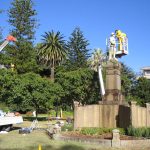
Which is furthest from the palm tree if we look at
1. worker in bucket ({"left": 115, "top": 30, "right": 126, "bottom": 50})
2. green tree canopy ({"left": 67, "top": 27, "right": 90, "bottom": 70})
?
worker in bucket ({"left": 115, "top": 30, "right": 126, "bottom": 50})

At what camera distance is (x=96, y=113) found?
93.9 feet

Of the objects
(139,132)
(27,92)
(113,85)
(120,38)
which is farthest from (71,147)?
(27,92)

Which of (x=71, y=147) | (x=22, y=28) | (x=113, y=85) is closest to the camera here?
(x=71, y=147)

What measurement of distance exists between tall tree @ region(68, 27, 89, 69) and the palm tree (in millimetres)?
3438

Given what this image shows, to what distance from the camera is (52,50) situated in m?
74.2

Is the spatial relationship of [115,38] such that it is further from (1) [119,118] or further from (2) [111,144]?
(2) [111,144]

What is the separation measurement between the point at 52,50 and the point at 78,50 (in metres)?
7.35

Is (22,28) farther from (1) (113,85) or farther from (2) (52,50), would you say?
(1) (113,85)

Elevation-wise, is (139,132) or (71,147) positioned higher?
(139,132)

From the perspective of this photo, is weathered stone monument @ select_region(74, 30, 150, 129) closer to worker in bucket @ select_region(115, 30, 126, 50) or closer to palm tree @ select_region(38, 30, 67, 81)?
worker in bucket @ select_region(115, 30, 126, 50)

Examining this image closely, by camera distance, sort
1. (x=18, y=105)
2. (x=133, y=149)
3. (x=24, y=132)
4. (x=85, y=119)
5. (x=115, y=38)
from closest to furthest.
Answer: (x=133, y=149) < (x=24, y=132) < (x=85, y=119) < (x=115, y=38) < (x=18, y=105)

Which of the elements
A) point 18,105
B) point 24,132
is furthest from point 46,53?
point 24,132

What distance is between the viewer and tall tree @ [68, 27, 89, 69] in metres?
78.0

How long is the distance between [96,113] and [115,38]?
7216 mm
